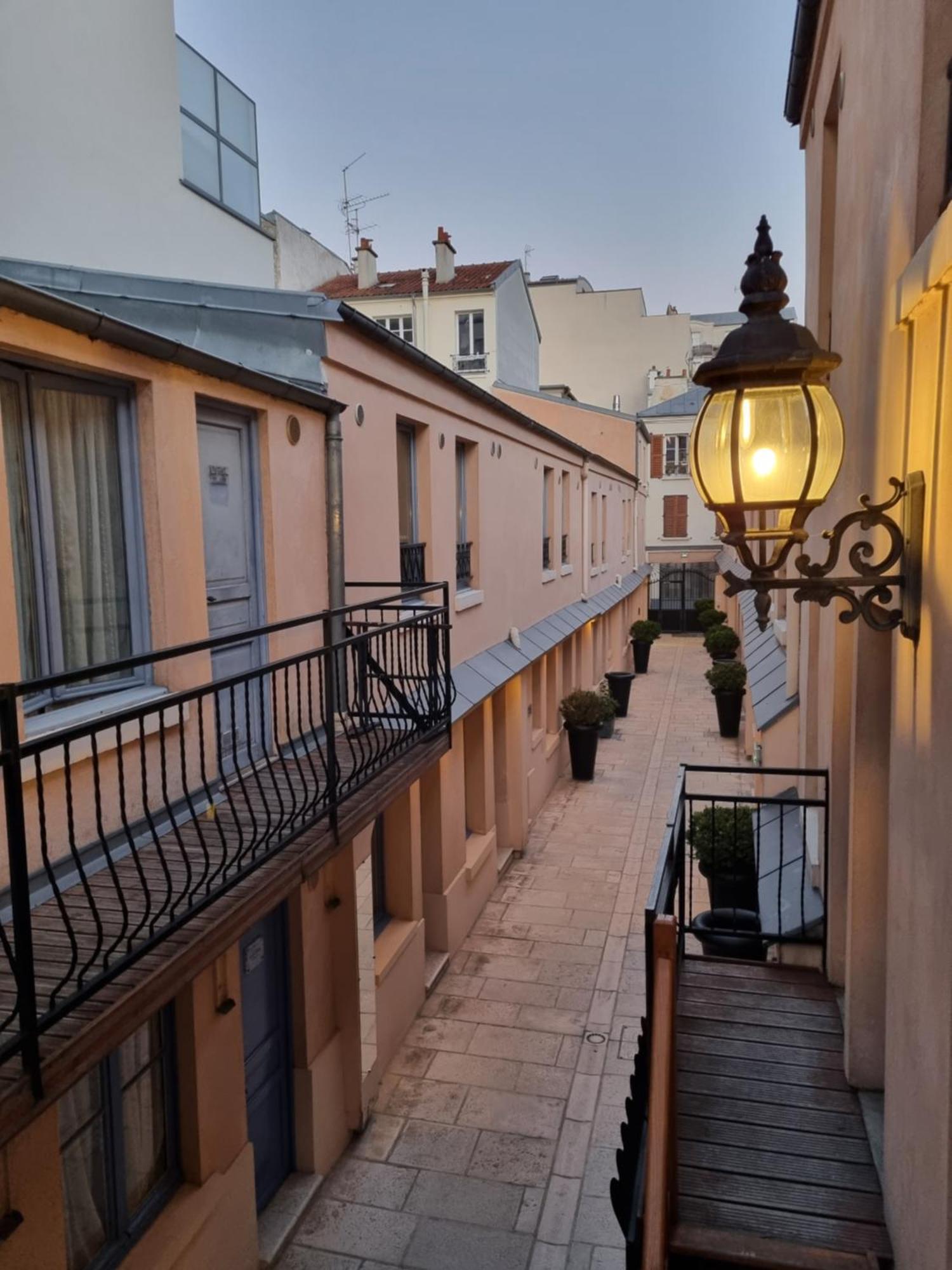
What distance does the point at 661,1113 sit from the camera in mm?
2865

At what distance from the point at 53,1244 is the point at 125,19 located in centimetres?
1160

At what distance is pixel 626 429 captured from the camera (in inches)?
1047

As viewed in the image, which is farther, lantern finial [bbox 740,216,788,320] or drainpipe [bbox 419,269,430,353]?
drainpipe [bbox 419,269,430,353]

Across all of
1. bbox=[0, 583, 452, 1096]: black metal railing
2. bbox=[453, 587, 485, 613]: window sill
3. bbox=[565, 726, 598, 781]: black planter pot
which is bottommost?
bbox=[565, 726, 598, 781]: black planter pot

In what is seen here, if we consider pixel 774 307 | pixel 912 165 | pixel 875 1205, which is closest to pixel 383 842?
pixel 875 1205

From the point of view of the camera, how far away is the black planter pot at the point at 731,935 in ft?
19.0

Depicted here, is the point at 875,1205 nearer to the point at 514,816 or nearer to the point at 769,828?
the point at 769,828

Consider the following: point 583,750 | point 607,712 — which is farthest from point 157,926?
point 607,712

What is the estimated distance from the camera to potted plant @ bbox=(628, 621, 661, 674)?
27656 millimetres

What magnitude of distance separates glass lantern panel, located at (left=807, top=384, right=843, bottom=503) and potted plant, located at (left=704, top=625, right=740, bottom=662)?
2209 centimetres

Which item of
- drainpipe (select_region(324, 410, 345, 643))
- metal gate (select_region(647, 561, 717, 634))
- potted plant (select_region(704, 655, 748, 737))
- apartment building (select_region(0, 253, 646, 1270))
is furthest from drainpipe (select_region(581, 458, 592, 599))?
metal gate (select_region(647, 561, 717, 634))

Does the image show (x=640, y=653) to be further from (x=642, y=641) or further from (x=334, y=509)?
(x=334, y=509)

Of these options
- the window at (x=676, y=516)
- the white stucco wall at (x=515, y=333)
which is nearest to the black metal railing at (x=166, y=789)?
the white stucco wall at (x=515, y=333)

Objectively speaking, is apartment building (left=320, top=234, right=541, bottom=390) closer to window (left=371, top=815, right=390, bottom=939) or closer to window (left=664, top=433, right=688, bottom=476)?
window (left=664, top=433, right=688, bottom=476)
